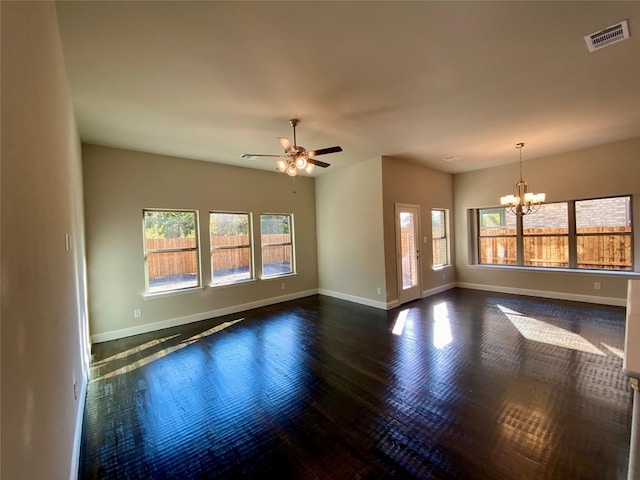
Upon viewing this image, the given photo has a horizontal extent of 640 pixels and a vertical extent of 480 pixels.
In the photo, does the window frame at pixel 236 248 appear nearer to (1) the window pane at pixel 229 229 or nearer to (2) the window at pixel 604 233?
(1) the window pane at pixel 229 229

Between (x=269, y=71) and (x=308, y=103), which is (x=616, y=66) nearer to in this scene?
(x=308, y=103)

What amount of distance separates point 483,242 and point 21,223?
7.85 meters

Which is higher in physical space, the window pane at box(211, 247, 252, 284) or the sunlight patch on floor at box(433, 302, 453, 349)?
the window pane at box(211, 247, 252, 284)

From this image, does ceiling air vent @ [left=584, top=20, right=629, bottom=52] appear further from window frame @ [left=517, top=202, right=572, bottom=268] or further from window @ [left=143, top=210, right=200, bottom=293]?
window @ [left=143, top=210, right=200, bottom=293]

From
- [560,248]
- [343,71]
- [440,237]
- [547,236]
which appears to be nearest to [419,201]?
[440,237]

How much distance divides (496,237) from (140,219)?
7.38 metres

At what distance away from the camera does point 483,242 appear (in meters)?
7.02

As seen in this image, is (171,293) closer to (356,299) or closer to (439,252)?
(356,299)

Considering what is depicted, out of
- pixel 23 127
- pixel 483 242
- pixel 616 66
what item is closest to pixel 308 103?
A: pixel 23 127

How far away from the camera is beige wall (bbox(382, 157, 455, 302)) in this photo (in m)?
5.42

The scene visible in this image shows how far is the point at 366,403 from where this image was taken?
2529mm

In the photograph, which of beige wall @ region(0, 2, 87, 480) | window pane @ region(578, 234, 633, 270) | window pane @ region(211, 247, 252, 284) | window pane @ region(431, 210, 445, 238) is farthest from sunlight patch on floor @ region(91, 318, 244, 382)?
window pane @ region(578, 234, 633, 270)

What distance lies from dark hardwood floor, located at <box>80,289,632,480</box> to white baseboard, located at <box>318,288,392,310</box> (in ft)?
3.33

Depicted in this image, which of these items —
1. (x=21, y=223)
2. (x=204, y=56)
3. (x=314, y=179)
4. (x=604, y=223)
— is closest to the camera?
(x=21, y=223)
